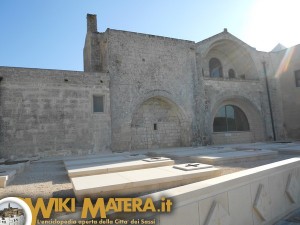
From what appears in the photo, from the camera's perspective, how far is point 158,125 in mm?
13578

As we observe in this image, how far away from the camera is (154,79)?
1340cm

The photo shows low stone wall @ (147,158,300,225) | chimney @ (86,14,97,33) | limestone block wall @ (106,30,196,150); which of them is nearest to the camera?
low stone wall @ (147,158,300,225)

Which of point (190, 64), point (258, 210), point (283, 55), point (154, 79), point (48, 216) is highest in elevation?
point (283, 55)

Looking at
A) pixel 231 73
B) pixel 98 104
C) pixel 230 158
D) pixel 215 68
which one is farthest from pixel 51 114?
pixel 231 73

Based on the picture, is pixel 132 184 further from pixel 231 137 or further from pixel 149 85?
pixel 231 137

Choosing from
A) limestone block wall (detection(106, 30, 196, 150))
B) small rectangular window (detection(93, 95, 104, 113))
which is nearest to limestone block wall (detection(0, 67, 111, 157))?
small rectangular window (detection(93, 95, 104, 113))

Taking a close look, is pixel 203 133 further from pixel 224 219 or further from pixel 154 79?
pixel 224 219

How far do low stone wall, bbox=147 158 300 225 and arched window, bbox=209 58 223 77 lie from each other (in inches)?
557

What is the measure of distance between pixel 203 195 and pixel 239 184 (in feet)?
2.80

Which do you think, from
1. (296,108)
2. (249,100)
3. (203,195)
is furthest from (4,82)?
(296,108)

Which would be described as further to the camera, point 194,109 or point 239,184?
point 194,109

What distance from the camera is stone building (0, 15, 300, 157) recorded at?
1001cm

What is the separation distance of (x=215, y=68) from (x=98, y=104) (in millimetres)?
10949

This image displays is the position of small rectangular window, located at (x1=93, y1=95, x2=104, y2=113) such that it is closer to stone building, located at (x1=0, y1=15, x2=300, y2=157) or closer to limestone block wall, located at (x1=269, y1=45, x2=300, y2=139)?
stone building, located at (x1=0, y1=15, x2=300, y2=157)
